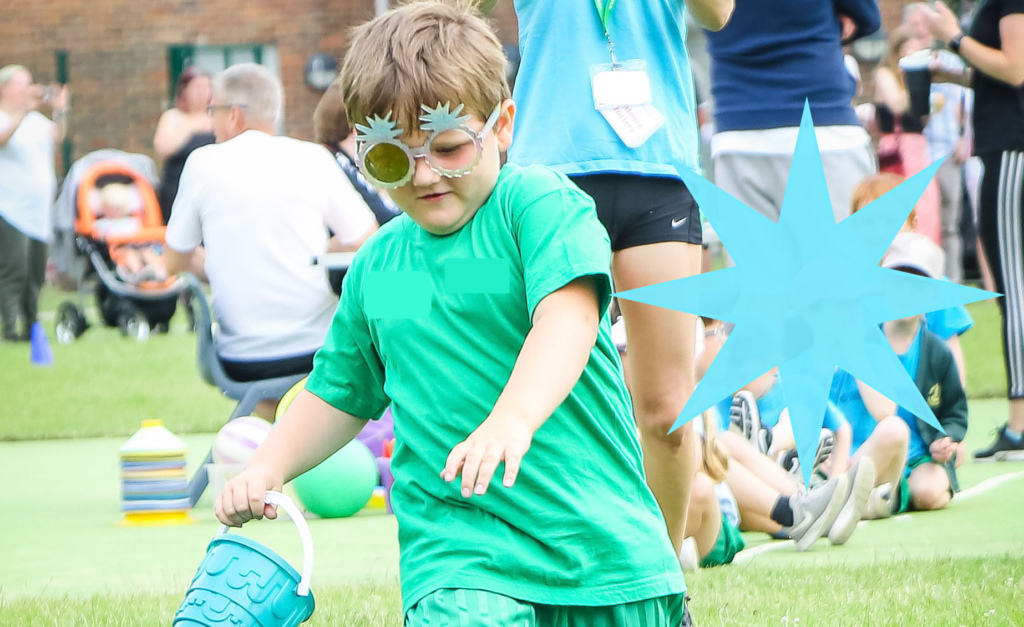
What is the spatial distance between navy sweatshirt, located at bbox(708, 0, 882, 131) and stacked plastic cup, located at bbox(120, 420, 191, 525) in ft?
7.96

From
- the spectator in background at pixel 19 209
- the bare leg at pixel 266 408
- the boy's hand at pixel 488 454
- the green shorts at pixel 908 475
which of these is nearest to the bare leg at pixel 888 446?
the green shorts at pixel 908 475

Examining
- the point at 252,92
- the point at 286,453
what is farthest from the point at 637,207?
the point at 252,92

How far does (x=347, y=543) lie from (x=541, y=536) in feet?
8.98

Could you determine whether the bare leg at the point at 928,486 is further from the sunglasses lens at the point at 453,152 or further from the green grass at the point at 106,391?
the green grass at the point at 106,391

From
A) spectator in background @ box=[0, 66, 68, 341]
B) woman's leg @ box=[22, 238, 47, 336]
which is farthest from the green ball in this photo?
spectator in background @ box=[0, 66, 68, 341]

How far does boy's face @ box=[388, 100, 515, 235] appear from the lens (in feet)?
7.60

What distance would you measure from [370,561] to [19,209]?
374 inches

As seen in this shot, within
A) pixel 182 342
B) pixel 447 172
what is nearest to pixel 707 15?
pixel 447 172

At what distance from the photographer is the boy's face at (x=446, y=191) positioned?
2316mm

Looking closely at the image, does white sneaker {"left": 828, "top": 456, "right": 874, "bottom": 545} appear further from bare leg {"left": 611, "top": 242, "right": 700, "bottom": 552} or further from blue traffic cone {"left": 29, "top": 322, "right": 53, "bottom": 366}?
blue traffic cone {"left": 29, "top": 322, "right": 53, "bottom": 366}

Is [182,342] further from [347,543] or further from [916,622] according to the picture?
[916,622]

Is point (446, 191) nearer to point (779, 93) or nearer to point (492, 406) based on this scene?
point (492, 406)

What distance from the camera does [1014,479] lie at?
5.65m

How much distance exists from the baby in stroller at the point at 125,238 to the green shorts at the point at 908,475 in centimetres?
948
